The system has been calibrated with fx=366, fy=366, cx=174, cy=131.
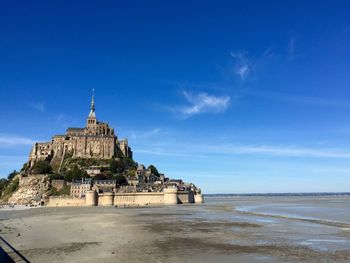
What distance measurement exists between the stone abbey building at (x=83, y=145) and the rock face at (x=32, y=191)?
11457 millimetres

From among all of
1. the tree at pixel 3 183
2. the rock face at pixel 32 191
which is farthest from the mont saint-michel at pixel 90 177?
the tree at pixel 3 183

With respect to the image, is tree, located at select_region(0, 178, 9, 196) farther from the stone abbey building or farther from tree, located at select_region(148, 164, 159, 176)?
tree, located at select_region(148, 164, 159, 176)

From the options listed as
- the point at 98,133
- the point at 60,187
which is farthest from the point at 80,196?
the point at 98,133

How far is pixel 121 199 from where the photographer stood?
8731 centimetres

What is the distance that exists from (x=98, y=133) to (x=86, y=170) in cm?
1918

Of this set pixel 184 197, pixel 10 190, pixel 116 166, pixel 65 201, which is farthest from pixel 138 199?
pixel 10 190

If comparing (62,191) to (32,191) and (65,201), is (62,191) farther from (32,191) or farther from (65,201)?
(32,191)

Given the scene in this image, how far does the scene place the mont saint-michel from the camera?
88.2 metres

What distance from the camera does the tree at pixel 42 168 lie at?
102 meters

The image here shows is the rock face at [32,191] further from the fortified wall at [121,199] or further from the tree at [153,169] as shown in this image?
the tree at [153,169]

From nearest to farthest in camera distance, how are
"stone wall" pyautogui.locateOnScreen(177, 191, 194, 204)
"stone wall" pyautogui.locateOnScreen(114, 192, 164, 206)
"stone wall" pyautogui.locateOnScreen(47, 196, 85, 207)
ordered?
"stone wall" pyautogui.locateOnScreen(47, 196, 85, 207) → "stone wall" pyautogui.locateOnScreen(114, 192, 164, 206) → "stone wall" pyautogui.locateOnScreen(177, 191, 194, 204)

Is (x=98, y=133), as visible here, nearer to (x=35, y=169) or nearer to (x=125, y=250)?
(x=35, y=169)

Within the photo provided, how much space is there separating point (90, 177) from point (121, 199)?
1430cm

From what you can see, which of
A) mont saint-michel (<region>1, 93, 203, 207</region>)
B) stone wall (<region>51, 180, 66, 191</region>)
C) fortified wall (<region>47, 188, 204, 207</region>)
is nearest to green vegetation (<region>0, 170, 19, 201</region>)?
mont saint-michel (<region>1, 93, 203, 207</region>)
